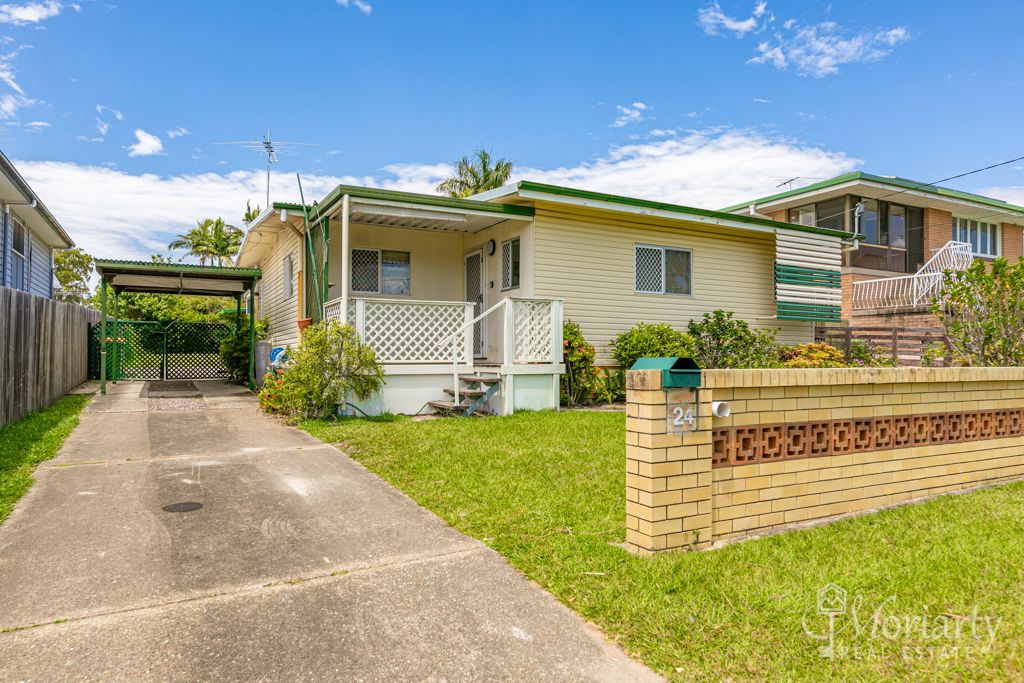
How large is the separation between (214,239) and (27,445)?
117ft

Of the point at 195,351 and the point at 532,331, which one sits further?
the point at 195,351

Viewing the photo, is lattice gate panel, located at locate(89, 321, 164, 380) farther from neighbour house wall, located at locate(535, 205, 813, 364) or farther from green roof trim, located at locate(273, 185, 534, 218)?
neighbour house wall, located at locate(535, 205, 813, 364)

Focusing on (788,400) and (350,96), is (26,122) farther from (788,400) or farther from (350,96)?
(788,400)

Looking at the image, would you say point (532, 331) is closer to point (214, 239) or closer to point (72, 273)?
point (214, 239)

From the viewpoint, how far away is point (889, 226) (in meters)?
20.7

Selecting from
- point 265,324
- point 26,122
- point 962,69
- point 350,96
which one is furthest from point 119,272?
point 962,69

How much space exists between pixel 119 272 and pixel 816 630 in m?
14.5

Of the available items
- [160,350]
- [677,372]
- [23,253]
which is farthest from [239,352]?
[677,372]

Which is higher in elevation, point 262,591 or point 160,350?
point 160,350

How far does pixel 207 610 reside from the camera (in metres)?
3.09

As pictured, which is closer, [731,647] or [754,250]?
[731,647]

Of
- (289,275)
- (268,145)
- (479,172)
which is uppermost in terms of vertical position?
(479,172)
